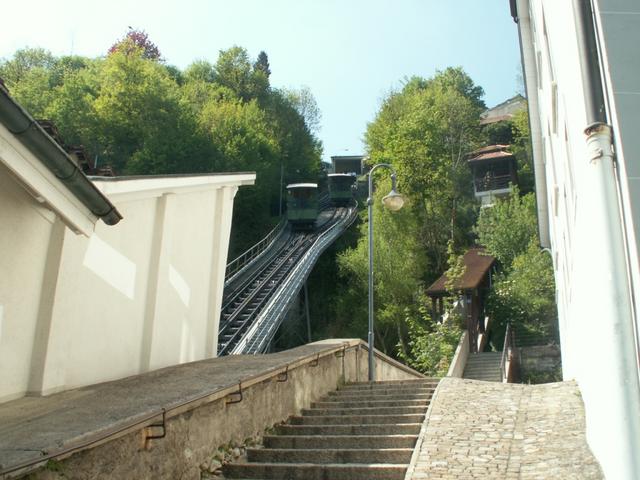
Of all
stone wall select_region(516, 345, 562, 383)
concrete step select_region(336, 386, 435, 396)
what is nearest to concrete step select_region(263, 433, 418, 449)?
concrete step select_region(336, 386, 435, 396)

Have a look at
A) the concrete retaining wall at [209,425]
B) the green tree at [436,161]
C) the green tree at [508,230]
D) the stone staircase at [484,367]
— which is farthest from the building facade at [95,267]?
the green tree at [436,161]

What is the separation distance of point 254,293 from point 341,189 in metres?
22.7

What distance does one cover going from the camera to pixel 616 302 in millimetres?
3885

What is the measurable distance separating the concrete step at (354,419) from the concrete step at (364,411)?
28 cm

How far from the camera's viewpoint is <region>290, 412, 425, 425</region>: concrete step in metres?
8.08

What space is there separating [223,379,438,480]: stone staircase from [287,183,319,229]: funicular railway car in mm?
31088

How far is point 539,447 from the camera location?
6.42m

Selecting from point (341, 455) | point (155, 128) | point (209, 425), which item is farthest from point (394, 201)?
A: point (155, 128)

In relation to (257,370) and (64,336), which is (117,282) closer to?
(64,336)

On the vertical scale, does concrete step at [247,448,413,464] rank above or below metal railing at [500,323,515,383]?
below

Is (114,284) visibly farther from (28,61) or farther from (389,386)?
(28,61)

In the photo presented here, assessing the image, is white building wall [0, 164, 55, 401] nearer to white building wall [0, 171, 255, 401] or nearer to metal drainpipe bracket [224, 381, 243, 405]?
white building wall [0, 171, 255, 401]

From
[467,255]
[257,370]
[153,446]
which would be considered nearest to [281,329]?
[467,255]

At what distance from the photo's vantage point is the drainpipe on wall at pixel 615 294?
3873 millimetres
